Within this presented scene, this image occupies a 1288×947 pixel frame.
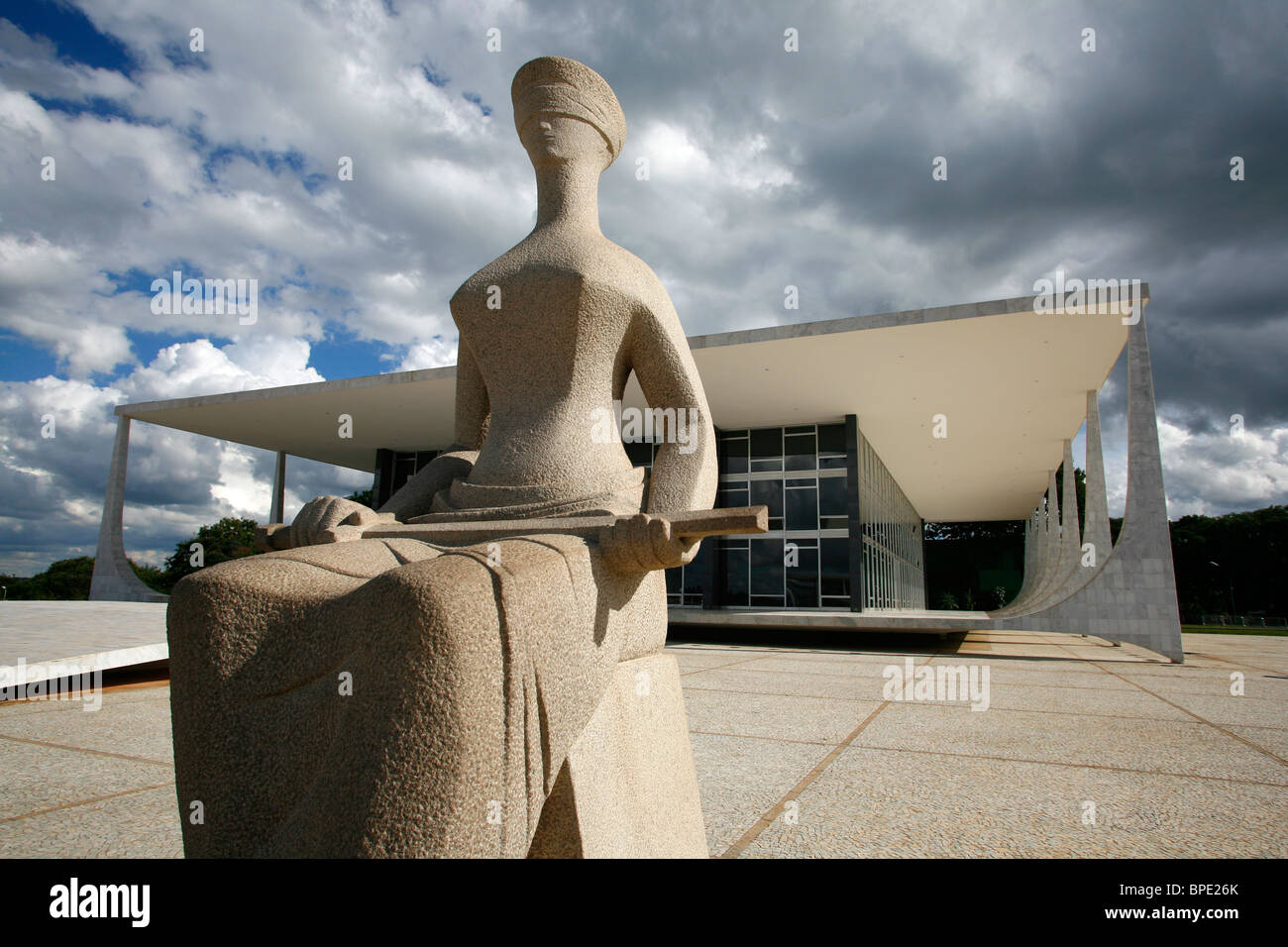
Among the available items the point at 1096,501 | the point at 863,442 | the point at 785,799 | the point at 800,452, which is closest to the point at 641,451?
the point at 800,452

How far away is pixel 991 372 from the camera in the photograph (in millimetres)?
14547

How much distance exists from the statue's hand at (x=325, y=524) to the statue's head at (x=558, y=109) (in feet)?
4.99

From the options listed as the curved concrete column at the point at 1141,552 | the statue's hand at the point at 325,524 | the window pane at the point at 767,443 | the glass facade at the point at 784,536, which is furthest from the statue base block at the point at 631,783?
the window pane at the point at 767,443

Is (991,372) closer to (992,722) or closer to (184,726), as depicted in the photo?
(992,722)

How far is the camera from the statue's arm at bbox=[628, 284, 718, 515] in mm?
2490

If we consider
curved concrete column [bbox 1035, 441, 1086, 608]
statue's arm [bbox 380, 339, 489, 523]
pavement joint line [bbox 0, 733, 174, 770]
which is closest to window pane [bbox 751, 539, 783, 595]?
curved concrete column [bbox 1035, 441, 1086, 608]

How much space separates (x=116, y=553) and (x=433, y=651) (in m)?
25.3

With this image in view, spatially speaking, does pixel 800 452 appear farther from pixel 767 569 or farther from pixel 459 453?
pixel 459 453

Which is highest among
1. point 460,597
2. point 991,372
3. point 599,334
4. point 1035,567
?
point 991,372

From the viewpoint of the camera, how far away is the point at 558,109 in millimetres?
2828

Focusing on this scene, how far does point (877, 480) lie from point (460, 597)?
22.6 m

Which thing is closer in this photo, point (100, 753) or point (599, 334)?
point (599, 334)

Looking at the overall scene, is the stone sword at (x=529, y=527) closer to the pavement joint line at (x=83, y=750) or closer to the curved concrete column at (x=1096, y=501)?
the pavement joint line at (x=83, y=750)
